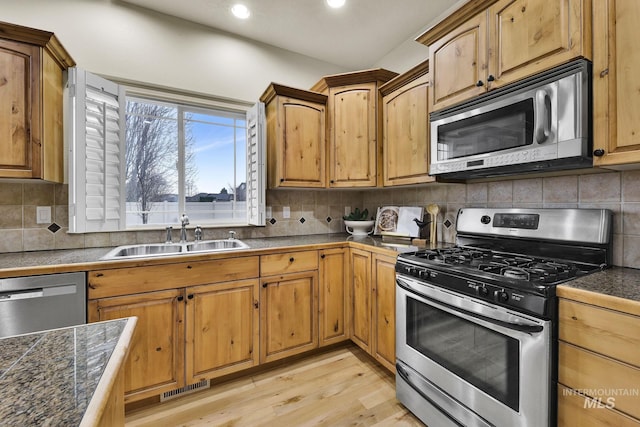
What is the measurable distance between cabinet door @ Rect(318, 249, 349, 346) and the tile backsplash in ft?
2.19

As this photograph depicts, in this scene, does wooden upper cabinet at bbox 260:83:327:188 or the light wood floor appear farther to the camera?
wooden upper cabinet at bbox 260:83:327:188

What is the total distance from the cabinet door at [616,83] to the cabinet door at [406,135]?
3.05 ft

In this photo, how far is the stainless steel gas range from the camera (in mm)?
1143

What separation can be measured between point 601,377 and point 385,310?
118 centimetres

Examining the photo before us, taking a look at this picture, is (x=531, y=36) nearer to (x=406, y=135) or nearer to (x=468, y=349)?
(x=406, y=135)

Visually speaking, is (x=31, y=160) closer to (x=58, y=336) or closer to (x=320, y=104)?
(x=58, y=336)

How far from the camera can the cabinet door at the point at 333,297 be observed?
2373mm

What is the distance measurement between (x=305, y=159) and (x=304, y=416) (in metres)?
1.90

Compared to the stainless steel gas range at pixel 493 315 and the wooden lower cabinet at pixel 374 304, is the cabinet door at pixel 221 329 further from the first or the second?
the stainless steel gas range at pixel 493 315

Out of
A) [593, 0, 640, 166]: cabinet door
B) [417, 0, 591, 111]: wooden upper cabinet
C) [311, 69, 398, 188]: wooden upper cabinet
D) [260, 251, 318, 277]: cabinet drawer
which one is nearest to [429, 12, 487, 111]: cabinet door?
[417, 0, 591, 111]: wooden upper cabinet

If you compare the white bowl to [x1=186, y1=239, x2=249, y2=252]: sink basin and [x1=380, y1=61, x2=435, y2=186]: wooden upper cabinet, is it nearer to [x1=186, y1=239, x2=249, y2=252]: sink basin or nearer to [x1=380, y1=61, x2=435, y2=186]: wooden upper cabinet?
[x1=380, y1=61, x2=435, y2=186]: wooden upper cabinet

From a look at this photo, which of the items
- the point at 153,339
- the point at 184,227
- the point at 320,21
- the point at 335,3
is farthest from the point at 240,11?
the point at 153,339

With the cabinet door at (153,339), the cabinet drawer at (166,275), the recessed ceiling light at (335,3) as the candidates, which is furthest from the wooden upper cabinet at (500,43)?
the cabinet door at (153,339)

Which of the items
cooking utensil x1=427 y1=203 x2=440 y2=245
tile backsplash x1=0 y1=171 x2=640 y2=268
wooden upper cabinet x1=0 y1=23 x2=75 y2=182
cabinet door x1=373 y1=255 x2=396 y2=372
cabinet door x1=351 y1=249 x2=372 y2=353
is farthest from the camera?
cooking utensil x1=427 y1=203 x2=440 y2=245
